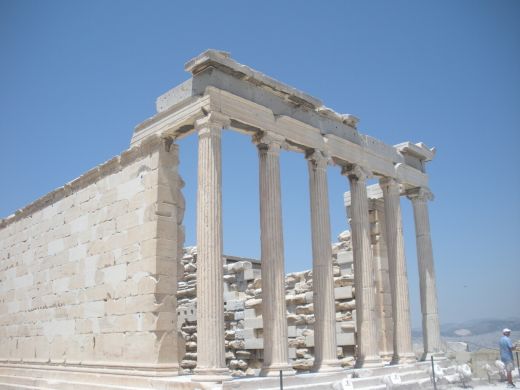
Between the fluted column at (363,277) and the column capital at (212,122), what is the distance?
203 inches

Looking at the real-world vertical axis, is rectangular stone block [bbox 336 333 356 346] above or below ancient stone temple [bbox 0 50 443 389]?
below

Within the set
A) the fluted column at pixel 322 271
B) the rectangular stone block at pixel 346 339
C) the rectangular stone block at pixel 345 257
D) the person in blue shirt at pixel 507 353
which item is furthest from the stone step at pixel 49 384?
the person in blue shirt at pixel 507 353

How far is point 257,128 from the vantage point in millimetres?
13719

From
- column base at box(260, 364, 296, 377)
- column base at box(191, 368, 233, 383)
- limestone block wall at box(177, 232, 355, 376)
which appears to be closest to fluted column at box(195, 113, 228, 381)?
column base at box(191, 368, 233, 383)

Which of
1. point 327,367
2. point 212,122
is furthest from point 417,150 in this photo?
point 212,122

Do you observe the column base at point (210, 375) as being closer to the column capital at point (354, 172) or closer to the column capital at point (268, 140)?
the column capital at point (268, 140)

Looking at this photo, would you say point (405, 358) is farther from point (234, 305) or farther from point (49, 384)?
point (49, 384)

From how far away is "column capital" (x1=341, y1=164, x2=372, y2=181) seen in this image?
16422 millimetres

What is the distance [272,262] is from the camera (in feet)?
43.8

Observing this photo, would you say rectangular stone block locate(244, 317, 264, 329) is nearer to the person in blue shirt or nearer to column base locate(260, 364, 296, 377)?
column base locate(260, 364, 296, 377)

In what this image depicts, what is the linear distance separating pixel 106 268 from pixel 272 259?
169 inches

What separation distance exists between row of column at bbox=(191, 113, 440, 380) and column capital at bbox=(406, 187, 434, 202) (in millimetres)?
98

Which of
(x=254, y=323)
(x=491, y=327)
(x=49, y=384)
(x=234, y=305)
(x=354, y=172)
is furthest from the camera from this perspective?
(x=491, y=327)

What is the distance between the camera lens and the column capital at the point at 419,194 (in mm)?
19203
